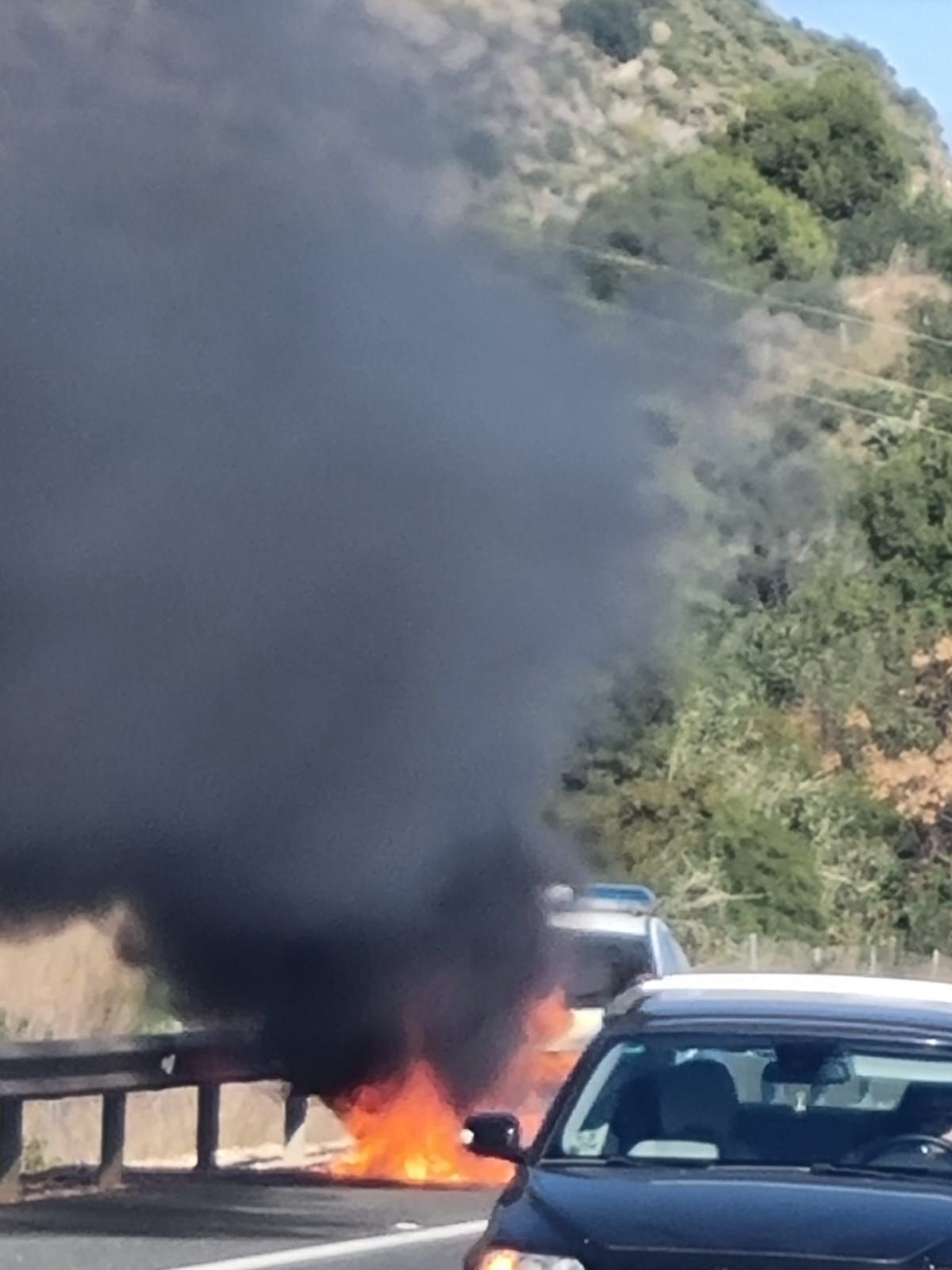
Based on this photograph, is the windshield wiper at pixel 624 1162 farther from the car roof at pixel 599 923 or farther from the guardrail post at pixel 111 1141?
the car roof at pixel 599 923

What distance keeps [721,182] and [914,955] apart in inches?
1046

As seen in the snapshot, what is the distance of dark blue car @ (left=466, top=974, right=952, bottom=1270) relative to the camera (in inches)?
340

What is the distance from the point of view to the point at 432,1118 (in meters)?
19.3

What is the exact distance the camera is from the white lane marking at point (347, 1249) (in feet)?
48.4

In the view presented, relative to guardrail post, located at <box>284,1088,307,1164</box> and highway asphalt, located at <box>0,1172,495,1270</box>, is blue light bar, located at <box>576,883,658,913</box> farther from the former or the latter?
highway asphalt, located at <box>0,1172,495,1270</box>

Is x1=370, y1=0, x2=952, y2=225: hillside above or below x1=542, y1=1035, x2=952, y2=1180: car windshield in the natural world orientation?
above

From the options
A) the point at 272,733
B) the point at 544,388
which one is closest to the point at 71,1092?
the point at 272,733

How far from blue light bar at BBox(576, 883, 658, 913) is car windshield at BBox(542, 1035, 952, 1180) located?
10.7 m

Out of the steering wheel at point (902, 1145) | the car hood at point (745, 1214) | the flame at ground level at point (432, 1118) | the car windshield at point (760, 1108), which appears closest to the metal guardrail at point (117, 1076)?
the flame at ground level at point (432, 1118)

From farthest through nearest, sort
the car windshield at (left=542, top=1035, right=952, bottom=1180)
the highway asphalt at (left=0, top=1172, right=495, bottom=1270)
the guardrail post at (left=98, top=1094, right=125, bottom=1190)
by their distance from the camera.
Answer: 1. the guardrail post at (left=98, top=1094, right=125, bottom=1190)
2. the highway asphalt at (left=0, top=1172, right=495, bottom=1270)
3. the car windshield at (left=542, top=1035, right=952, bottom=1180)

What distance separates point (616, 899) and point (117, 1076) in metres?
4.80

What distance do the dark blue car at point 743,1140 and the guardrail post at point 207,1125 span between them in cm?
896

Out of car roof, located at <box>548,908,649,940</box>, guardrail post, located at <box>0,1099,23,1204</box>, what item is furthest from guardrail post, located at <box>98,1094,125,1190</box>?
car roof, located at <box>548,908,649,940</box>

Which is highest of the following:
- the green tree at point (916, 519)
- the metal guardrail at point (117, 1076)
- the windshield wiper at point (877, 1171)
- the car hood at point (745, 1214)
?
the green tree at point (916, 519)
